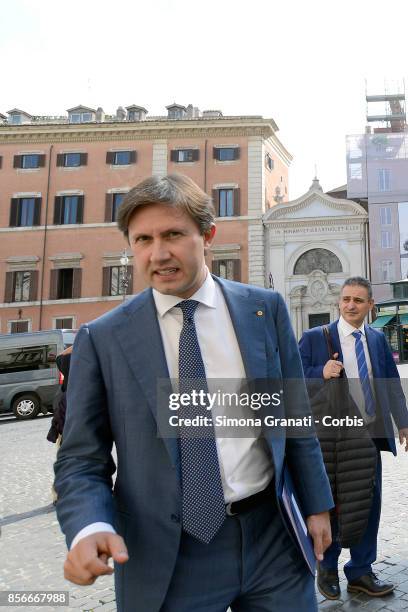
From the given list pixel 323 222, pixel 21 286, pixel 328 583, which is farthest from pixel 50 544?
pixel 21 286

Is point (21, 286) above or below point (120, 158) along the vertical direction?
below

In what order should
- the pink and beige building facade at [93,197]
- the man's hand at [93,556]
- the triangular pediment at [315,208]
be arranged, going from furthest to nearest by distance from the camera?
the pink and beige building facade at [93,197], the triangular pediment at [315,208], the man's hand at [93,556]

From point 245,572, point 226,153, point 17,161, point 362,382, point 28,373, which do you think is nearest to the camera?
point 245,572

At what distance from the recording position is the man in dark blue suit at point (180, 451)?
1469 mm

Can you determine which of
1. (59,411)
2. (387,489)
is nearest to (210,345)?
(59,411)

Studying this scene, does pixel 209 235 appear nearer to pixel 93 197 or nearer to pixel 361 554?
pixel 361 554

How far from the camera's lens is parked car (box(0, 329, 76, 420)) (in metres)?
14.0

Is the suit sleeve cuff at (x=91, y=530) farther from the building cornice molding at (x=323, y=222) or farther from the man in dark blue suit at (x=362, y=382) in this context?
the building cornice molding at (x=323, y=222)

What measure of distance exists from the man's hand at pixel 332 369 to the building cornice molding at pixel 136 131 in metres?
27.0

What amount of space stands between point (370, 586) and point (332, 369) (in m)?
1.25

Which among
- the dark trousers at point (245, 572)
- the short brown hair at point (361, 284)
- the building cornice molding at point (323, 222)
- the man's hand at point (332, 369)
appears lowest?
the dark trousers at point (245, 572)

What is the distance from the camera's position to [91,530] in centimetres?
133

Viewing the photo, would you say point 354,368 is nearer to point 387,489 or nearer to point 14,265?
point 387,489

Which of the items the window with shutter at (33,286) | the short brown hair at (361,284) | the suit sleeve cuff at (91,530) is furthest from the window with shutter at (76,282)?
the suit sleeve cuff at (91,530)
